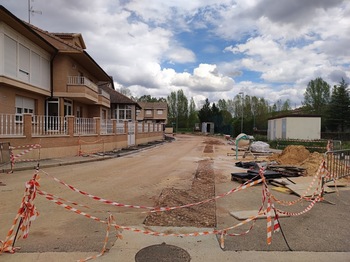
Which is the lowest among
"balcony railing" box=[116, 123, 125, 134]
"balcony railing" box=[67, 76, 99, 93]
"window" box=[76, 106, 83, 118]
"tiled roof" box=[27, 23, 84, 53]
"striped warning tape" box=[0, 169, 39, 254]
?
"striped warning tape" box=[0, 169, 39, 254]

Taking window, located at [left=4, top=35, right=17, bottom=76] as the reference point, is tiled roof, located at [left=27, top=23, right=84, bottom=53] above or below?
above

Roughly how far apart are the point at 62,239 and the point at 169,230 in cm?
183

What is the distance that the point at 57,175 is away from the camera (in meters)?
11.4

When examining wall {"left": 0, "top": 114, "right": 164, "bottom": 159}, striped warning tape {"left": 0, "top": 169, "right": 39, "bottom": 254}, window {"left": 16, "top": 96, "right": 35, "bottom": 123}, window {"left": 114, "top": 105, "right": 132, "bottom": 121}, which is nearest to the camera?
striped warning tape {"left": 0, "top": 169, "right": 39, "bottom": 254}

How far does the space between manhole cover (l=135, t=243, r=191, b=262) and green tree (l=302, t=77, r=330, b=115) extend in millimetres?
73812

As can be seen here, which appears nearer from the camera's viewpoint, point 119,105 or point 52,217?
point 52,217

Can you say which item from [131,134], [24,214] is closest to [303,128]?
[131,134]

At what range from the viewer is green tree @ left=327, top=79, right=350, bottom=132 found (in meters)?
47.4

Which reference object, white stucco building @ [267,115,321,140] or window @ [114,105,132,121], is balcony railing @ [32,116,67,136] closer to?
window @ [114,105,132,121]

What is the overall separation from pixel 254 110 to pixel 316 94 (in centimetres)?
1537

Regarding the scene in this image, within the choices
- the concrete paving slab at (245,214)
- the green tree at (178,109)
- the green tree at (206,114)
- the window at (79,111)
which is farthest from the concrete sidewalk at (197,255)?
the green tree at (178,109)

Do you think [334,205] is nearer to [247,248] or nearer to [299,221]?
[299,221]

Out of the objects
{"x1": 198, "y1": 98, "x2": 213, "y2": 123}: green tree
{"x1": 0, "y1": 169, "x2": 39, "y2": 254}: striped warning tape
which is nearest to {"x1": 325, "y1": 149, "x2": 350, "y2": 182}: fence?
{"x1": 0, "y1": 169, "x2": 39, "y2": 254}: striped warning tape

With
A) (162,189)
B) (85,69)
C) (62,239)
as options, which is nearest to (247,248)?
(62,239)
